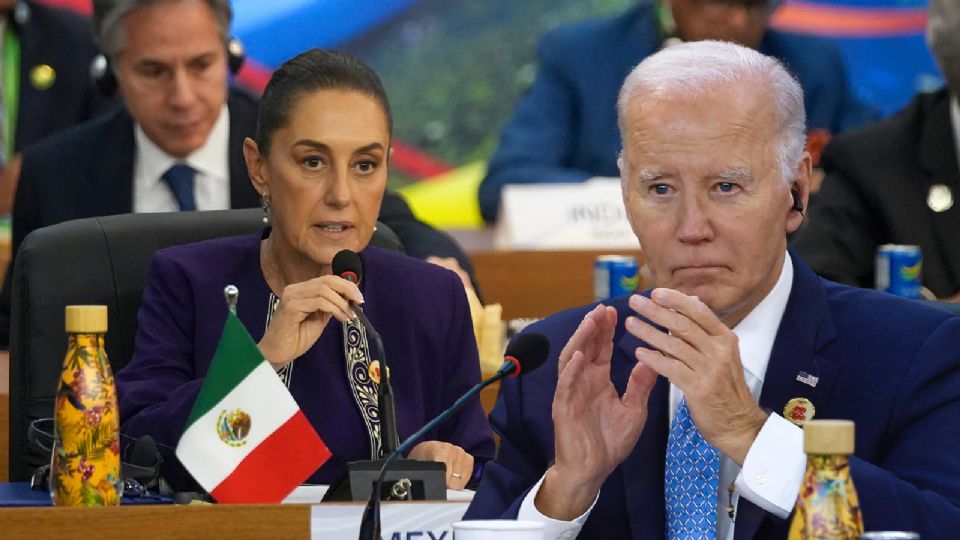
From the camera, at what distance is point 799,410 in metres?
2.16

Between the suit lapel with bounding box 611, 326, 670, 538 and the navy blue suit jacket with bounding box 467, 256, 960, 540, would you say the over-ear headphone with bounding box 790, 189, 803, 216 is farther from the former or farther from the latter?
the suit lapel with bounding box 611, 326, 670, 538

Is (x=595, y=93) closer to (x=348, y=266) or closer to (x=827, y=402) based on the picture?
(x=348, y=266)

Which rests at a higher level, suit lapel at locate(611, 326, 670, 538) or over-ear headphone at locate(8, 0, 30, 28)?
over-ear headphone at locate(8, 0, 30, 28)

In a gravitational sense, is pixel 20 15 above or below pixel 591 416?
above

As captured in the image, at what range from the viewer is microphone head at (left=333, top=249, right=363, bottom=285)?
2643 millimetres

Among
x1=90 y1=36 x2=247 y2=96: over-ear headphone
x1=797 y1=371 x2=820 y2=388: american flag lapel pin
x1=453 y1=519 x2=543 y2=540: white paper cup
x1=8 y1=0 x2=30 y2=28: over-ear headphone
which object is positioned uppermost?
x1=8 y1=0 x2=30 y2=28: over-ear headphone

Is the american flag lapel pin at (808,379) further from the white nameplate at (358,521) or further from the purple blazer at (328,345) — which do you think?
the purple blazer at (328,345)

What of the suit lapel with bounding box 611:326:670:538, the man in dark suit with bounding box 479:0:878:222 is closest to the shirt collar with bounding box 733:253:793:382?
the suit lapel with bounding box 611:326:670:538

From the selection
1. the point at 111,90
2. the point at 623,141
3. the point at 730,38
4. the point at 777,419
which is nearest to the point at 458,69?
the point at 730,38

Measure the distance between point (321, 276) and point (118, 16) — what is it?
1371mm

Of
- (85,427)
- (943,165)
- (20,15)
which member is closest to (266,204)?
(85,427)

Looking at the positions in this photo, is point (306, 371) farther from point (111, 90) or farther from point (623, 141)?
point (111, 90)

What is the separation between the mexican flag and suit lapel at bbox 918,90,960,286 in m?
2.22

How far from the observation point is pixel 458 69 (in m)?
5.86
